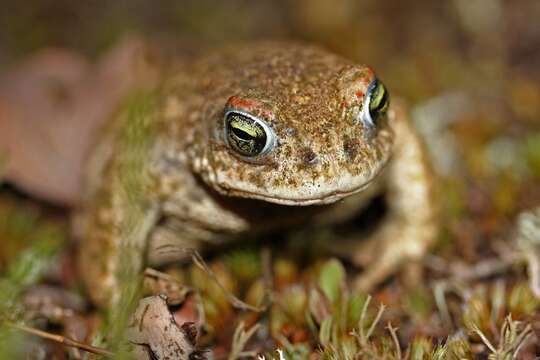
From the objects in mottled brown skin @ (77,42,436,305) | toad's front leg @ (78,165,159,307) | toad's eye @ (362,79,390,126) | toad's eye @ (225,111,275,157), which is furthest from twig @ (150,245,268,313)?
toad's eye @ (362,79,390,126)

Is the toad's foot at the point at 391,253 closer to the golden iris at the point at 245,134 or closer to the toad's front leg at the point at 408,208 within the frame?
the toad's front leg at the point at 408,208

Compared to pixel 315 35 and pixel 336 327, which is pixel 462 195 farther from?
pixel 315 35

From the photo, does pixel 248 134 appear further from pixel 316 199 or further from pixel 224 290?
pixel 224 290

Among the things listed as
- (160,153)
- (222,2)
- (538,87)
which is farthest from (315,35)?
(160,153)

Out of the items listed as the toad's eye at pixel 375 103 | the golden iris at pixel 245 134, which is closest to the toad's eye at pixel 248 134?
the golden iris at pixel 245 134

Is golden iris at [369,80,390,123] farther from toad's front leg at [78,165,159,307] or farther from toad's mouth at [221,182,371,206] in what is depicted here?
toad's front leg at [78,165,159,307]

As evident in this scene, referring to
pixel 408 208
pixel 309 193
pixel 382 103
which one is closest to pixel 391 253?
pixel 408 208
